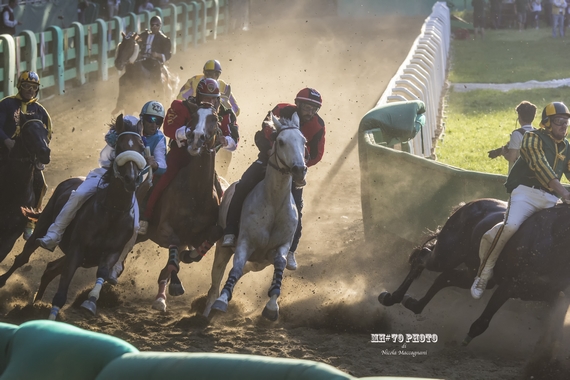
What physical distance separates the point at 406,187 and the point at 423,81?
25.3 feet

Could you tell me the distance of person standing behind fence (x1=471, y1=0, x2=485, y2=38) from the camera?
140 ft

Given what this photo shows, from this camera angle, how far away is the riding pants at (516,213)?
8828 millimetres

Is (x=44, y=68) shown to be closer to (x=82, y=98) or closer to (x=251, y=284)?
(x=82, y=98)

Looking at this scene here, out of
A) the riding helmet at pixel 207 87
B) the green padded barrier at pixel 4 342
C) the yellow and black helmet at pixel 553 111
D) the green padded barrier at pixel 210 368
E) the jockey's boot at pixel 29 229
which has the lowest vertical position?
the jockey's boot at pixel 29 229

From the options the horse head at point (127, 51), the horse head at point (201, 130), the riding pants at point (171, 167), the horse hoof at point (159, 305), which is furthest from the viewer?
the horse head at point (127, 51)

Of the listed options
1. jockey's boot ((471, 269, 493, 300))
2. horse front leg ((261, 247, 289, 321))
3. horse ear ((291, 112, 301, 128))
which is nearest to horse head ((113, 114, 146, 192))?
horse ear ((291, 112, 301, 128))

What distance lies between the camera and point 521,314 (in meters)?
9.80

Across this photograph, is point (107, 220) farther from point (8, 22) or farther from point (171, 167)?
point (8, 22)

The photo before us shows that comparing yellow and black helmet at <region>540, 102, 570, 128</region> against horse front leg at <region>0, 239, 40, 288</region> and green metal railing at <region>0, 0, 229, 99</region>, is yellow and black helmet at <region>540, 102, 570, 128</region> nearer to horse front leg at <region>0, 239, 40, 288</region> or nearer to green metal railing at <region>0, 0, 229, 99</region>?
horse front leg at <region>0, 239, 40, 288</region>

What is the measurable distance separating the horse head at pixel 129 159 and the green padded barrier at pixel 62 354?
455 cm

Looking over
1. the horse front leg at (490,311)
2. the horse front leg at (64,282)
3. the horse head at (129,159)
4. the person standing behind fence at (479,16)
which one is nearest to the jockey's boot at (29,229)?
the horse front leg at (64,282)

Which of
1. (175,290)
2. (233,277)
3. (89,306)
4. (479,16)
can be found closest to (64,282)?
(89,306)

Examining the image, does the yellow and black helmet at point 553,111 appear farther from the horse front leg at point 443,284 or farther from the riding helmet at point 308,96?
the riding helmet at point 308,96

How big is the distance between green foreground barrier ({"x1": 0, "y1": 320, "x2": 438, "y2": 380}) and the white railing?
10117mm
